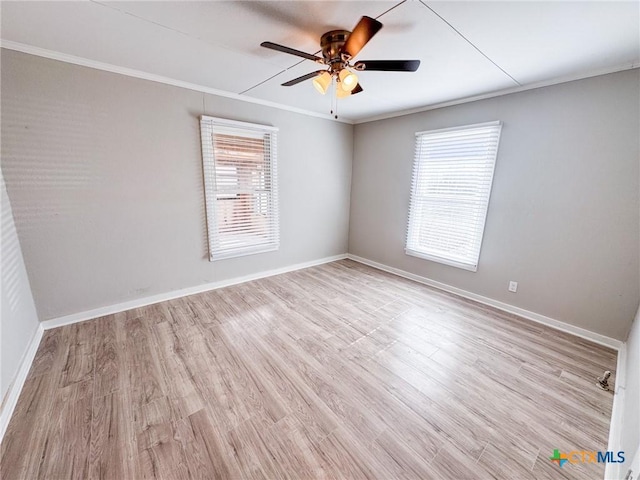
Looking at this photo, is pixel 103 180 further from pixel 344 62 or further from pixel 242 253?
pixel 344 62

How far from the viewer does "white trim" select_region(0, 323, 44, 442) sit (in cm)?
146

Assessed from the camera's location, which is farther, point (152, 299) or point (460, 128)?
point (460, 128)

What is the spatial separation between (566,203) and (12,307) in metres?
4.74

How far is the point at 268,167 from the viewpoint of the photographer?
3537 mm

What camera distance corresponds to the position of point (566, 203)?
8.01 feet

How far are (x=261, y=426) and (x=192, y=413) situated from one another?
0.45 meters

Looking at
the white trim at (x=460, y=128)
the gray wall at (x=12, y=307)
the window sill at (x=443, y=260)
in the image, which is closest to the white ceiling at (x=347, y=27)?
the white trim at (x=460, y=128)

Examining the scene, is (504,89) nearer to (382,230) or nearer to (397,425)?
(382,230)

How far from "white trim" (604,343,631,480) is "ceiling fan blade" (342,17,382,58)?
7.78 ft

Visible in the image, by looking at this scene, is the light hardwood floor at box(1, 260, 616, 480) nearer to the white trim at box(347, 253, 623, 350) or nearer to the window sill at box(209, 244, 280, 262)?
the white trim at box(347, 253, 623, 350)

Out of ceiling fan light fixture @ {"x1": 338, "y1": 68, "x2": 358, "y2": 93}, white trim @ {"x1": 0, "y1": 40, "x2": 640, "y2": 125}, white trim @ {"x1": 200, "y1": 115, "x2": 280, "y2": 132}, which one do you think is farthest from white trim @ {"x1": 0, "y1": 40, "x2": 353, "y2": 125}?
ceiling fan light fixture @ {"x1": 338, "y1": 68, "x2": 358, "y2": 93}

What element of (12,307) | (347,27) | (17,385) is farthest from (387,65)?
(17,385)

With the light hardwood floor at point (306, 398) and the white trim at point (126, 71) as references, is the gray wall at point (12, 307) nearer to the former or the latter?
the light hardwood floor at point (306, 398)

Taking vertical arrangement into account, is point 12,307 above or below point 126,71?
below
